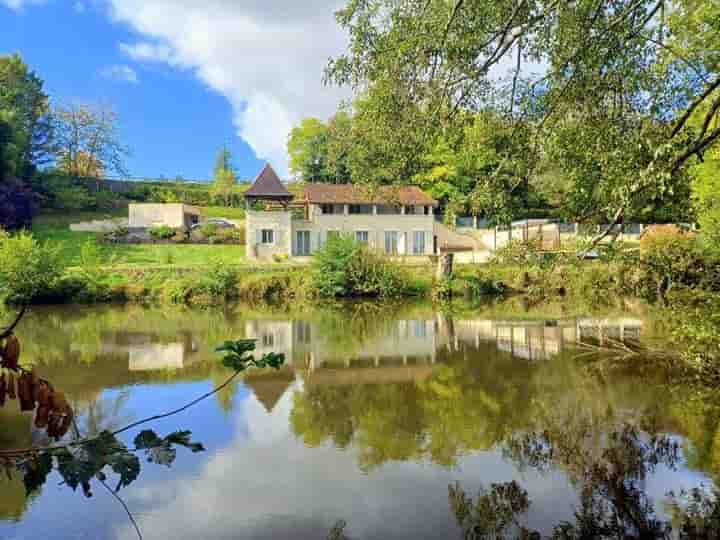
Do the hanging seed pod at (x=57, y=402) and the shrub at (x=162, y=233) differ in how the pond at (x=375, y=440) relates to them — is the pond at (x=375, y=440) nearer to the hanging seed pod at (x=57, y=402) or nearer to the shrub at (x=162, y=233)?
the hanging seed pod at (x=57, y=402)

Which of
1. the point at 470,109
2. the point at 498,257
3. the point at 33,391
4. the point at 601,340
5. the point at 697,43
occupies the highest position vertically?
the point at 697,43

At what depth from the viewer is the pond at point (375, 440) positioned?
4.96 metres

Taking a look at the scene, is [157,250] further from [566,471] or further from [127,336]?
[566,471]

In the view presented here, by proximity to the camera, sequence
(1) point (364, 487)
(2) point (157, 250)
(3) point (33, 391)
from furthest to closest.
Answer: (2) point (157, 250) < (1) point (364, 487) < (3) point (33, 391)

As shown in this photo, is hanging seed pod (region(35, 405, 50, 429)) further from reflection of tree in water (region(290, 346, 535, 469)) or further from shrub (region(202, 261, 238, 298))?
shrub (region(202, 261, 238, 298))

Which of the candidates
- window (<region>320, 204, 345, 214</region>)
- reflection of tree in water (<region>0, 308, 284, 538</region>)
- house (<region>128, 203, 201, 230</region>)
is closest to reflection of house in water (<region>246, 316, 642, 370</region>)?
reflection of tree in water (<region>0, 308, 284, 538</region>)

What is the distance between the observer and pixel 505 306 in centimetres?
2300

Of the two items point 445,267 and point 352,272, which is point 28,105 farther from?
point 445,267

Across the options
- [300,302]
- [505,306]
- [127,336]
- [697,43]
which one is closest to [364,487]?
[697,43]

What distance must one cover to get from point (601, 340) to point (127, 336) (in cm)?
1276

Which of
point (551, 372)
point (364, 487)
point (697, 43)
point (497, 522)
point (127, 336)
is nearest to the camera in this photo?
point (497, 522)

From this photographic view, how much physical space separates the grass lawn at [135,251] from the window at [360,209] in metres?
7.36

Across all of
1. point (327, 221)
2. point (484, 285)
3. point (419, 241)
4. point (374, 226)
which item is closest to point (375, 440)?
point (484, 285)

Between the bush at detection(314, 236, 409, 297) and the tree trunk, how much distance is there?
7.12 ft
